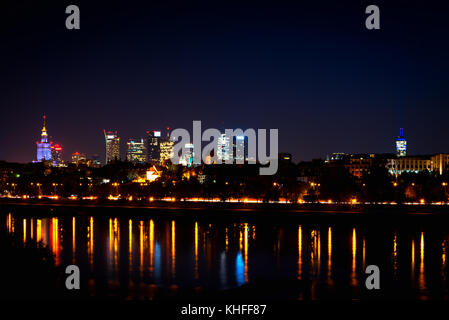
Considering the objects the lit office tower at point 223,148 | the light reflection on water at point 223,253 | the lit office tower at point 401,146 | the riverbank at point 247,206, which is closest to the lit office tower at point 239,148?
the lit office tower at point 223,148

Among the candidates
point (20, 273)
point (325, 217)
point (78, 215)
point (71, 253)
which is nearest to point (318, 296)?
point (20, 273)

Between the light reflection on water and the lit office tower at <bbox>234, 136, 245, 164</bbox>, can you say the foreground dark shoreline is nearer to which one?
the light reflection on water

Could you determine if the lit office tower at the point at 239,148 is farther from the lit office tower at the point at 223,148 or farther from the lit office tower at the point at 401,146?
the lit office tower at the point at 401,146

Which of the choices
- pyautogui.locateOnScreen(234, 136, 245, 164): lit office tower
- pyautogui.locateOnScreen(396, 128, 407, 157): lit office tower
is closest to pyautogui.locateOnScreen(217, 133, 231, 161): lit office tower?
pyautogui.locateOnScreen(234, 136, 245, 164): lit office tower

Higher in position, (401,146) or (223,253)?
(401,146)

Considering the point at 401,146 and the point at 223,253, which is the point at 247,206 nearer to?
the point at 223,253

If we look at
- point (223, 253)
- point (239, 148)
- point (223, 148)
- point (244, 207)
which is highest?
point (223, 148)

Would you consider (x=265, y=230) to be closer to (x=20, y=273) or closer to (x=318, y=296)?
(x=318, y=296)

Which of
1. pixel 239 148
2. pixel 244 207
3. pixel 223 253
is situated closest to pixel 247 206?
pixel 244 207
